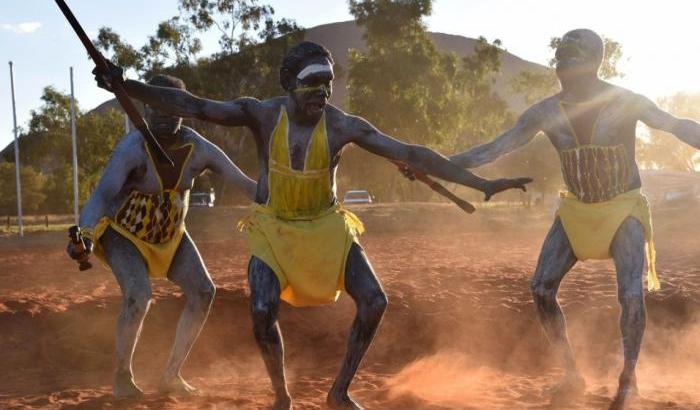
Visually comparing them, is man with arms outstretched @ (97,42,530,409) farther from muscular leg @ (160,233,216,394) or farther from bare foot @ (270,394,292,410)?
muscular leg @ (160,233,216,394)

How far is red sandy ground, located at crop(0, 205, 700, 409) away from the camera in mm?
5828

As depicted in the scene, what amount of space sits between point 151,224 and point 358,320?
2.05m

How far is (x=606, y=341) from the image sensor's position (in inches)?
322

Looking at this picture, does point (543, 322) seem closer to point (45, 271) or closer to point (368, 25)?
point (45, 271)

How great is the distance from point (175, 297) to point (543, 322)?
210 inches

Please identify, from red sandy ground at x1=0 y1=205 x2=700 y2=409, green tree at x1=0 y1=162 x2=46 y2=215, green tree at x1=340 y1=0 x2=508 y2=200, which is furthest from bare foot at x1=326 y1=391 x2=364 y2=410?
green tree at x1=0 y1=162 x2=46 y2=215

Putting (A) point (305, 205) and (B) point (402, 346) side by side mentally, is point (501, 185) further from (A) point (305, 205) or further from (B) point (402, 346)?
(B) point (402, 346)

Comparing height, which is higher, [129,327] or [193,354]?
[129,327]

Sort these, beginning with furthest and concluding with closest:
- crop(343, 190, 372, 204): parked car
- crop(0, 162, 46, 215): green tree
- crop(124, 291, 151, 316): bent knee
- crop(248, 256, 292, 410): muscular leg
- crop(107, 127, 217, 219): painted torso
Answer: crop(0, 162, 46, 215): green tree → crop(343, 190, 372, 204): parked car → crop(107, 127, 217, 219): painted torso → crop(124, 291, 151, 316): bent knee → crop(248, 256, 292, 410): muscular leg

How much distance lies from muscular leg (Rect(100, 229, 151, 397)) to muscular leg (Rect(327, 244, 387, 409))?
1883 millimetres

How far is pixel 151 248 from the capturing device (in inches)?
228

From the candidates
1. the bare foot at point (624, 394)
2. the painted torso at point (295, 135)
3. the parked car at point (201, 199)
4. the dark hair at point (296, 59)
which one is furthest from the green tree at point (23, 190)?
the bare foot at point (624, 394)

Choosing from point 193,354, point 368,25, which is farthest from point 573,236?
point 368,25

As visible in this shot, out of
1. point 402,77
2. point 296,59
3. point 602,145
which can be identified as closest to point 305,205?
point 296,59
